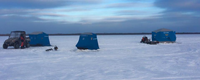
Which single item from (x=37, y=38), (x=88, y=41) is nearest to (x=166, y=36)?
(x=88, y=41)

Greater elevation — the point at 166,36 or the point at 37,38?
the point at 37,38

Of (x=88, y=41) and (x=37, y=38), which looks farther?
(x=37, y=38)

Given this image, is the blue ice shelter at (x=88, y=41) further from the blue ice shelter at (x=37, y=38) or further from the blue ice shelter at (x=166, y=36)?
the blue ice shelter at (x=166, y=36)

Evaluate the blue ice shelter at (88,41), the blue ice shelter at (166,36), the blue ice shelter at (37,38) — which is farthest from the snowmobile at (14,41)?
the blue ice shelter at (166,36)

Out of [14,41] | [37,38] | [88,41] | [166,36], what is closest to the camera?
[88,41]

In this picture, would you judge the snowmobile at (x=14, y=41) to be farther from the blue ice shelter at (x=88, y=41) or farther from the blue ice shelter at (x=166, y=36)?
the blue ice shelter at (x=166, y=36)

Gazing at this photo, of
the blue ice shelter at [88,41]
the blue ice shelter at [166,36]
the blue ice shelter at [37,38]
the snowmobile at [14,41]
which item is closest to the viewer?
the blue ice shelter at [88,41]

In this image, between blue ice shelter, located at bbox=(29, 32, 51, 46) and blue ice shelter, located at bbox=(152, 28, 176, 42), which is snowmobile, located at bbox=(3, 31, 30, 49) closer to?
blue ice shelter, located at bbox=(29, 32, 51, 46)

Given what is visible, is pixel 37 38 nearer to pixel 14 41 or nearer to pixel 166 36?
pixel 14 41

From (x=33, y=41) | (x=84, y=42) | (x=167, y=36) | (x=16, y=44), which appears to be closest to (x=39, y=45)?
(x=33, y=41)

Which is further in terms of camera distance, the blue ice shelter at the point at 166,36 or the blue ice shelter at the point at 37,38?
the blue ice shelter at the point at 166,36

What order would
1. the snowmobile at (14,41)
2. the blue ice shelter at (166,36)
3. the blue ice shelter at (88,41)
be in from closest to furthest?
the blue ice shelter at (88,41) → the snowmobile at (14,41) → the blue ice shelter at (166,36)

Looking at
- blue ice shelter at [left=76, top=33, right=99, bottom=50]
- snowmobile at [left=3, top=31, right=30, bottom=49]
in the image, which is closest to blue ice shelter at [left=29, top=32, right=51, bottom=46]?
snowmobile at [left=3, top=31, right=30, bottom=49]

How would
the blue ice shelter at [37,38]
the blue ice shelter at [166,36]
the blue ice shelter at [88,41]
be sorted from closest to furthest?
the blue ice shelter at [88,41]
the blue ice shelter at [37,38]
the blue ice shelter at [166,36]
